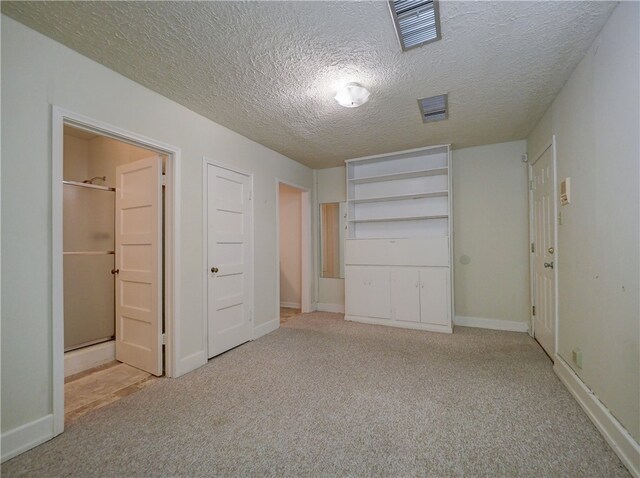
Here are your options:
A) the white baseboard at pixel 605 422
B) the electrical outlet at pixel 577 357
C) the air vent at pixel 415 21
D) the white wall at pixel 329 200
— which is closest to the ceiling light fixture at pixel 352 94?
the air vent at pixel 415 21

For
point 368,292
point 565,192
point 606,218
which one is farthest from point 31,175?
point 565,192

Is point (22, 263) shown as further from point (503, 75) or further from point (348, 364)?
point (503, 75)

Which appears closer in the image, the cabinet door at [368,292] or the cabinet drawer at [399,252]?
the cabinet drawer at [399,252]

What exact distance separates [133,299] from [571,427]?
3591 millimetres

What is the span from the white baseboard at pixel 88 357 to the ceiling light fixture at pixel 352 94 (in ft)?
11.0

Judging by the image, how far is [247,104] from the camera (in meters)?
2.65

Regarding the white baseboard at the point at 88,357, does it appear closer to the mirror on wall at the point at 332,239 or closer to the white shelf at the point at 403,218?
the mirror on wall at the point at 332,239

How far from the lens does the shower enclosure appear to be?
2.94 meters

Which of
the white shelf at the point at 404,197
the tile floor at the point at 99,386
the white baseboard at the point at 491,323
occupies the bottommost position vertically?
the tile floor at the point at 99,386

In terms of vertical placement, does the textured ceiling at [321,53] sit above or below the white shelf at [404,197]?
above

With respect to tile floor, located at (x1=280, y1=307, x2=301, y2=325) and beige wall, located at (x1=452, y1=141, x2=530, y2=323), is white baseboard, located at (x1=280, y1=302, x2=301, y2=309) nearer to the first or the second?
tile floor, located at (x1=280, y1=307, x2=301, y2=325)

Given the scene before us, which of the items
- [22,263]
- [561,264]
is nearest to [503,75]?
[561,264]

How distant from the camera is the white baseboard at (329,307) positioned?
4.86 meters

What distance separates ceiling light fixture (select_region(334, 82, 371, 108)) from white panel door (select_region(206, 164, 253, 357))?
59.1 inches
